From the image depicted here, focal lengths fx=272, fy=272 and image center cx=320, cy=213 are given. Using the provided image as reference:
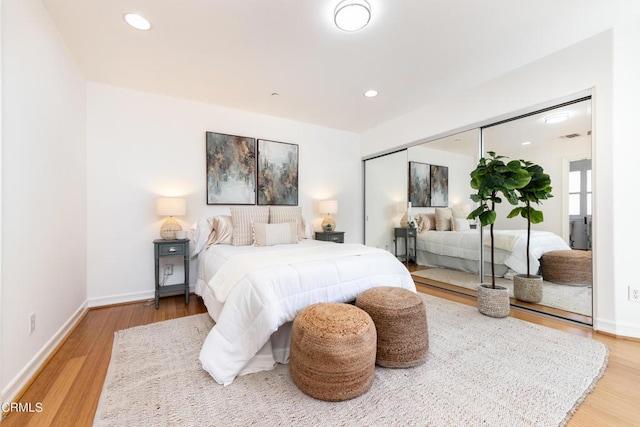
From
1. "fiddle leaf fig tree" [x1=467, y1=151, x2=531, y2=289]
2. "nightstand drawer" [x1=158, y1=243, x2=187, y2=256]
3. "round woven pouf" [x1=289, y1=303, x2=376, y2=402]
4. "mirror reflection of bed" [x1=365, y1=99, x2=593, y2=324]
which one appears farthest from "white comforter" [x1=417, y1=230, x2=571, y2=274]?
"nightstand drawer" [x1=158, y1=243, x2=187, y2=256]

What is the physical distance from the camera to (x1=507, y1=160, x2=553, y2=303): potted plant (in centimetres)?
271

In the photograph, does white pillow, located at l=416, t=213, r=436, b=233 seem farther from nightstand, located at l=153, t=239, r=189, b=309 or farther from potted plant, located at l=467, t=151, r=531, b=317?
nightstand, located at l=153, t=239, r=189, b=309

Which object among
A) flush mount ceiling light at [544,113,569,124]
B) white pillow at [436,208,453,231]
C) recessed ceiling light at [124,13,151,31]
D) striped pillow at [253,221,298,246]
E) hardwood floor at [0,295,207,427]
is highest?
recessed ceiling light at [124,13,151,31]

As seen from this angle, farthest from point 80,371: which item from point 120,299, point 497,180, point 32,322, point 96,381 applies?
point 497,180

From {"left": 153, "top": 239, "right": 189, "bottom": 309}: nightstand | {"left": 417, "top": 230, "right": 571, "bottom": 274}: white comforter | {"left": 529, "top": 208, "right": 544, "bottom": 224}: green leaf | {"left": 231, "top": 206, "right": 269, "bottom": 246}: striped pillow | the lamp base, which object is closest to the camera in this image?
{"left": 529, "top": 208, "right": 544, "bottom": 224}: green leaf

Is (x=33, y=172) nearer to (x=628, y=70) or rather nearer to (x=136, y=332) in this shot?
(x=136, y=332)

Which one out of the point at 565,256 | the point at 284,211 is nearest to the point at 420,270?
the point at 565,256

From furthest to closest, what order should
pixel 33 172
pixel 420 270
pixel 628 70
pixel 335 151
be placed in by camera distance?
pixel 335 151
pixel 420 270
pixel 628 70
pixel 33 172

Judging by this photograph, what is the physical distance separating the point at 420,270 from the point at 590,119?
267 cm

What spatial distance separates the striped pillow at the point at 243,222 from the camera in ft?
10.9

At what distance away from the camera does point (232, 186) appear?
380cm

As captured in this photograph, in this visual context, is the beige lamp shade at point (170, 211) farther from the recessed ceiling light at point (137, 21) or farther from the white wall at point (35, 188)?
the recessed ceiling light at point (137, 21)

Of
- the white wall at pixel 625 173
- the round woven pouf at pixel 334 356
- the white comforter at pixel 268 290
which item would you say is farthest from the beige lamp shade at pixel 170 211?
the white wall at pixel 625 173

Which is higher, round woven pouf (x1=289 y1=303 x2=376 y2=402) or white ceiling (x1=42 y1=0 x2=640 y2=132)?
white ceiling (x1=42 y1=0 x2=640 y2=132)
